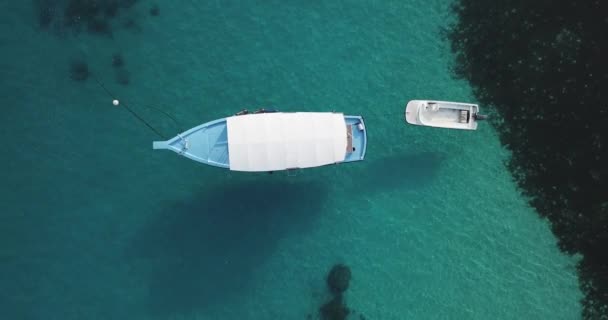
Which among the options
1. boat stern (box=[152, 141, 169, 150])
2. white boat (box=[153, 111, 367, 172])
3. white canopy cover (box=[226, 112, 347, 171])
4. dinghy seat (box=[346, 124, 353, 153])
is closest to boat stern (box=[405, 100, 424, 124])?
dinghy seat (box=[346, 124, 353, 153])

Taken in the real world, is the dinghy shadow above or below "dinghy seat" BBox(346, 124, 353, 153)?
below

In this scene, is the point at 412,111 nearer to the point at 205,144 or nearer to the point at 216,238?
the point at 205,144

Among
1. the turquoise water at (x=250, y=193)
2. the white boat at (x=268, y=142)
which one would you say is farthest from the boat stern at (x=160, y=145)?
the turquoise water at (x=250, y=193)

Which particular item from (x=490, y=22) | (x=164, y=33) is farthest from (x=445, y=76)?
(x=164, y=33)

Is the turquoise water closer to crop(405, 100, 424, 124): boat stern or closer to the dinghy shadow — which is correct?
the dinghy shadow

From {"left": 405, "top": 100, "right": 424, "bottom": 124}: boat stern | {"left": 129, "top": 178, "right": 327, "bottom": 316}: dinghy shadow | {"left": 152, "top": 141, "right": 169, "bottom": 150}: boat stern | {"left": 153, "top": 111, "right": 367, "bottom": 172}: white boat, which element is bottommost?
{"left": 129, "top": 178, "right": 327, "bottom": 316}: dinghy shadow

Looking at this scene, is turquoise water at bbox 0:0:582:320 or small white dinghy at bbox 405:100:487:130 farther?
turquoise water at bbox 0:0:582:320
